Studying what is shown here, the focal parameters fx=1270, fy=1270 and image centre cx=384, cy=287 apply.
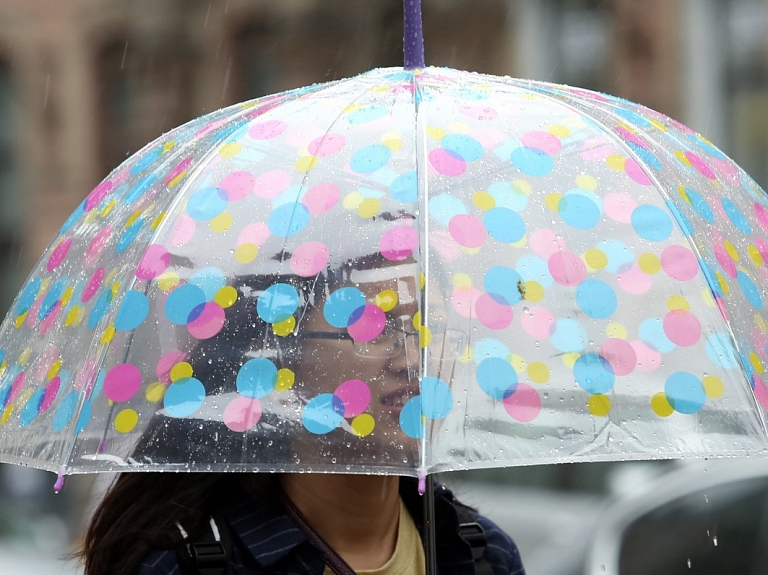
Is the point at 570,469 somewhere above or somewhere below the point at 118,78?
below

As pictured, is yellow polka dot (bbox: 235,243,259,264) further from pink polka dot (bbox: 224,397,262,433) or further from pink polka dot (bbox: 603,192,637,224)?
pink polka dot (bbox: 603,192,637,224)

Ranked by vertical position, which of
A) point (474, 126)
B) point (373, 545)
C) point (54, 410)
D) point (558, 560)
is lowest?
point (558, 560)

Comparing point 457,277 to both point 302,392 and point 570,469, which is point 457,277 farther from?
point 570,469

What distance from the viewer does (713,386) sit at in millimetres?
2020

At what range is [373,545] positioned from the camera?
2.54m

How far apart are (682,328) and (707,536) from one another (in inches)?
151

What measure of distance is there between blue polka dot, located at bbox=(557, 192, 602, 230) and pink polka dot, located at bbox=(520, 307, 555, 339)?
174mm

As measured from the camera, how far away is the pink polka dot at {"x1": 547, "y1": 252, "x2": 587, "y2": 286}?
6.66 feet

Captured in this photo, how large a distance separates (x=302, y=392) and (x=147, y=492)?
1.91ft

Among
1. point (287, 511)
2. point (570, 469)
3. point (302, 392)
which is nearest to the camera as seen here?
point (302, 392)

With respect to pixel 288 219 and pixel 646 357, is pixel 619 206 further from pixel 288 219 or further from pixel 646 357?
pixel 288 219

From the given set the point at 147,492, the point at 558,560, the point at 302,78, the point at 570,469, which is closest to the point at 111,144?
the point at 302,78

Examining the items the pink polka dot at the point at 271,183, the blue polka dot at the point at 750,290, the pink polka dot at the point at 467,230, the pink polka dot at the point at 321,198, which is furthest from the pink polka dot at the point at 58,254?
the blue polka dot at the point at 750,290

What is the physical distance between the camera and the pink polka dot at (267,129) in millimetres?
2281
